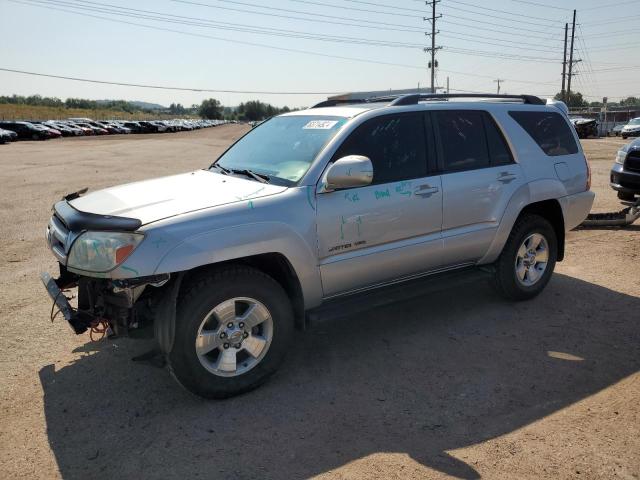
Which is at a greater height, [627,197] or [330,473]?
[627,197]

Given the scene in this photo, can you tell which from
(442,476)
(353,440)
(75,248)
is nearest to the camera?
(442,476)

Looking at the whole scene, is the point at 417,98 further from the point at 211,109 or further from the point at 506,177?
the point at 211,109

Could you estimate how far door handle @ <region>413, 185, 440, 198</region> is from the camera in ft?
13.8

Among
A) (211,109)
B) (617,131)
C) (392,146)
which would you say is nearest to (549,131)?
(392,146)

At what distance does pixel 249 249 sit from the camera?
3430mm

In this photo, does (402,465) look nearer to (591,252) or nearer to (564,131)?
(564,131)

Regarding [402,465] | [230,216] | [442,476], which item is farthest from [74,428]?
[442,476]

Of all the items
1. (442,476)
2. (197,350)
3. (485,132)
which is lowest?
(442,476)

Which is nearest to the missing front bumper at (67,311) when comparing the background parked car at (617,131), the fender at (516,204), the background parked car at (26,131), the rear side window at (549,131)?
the fender at (516,204)

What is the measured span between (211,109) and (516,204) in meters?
158

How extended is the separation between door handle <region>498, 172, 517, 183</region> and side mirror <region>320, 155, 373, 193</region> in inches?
65.7

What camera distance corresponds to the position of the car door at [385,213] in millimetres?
3818

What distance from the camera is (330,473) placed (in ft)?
9.16

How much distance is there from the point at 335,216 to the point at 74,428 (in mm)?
2112
